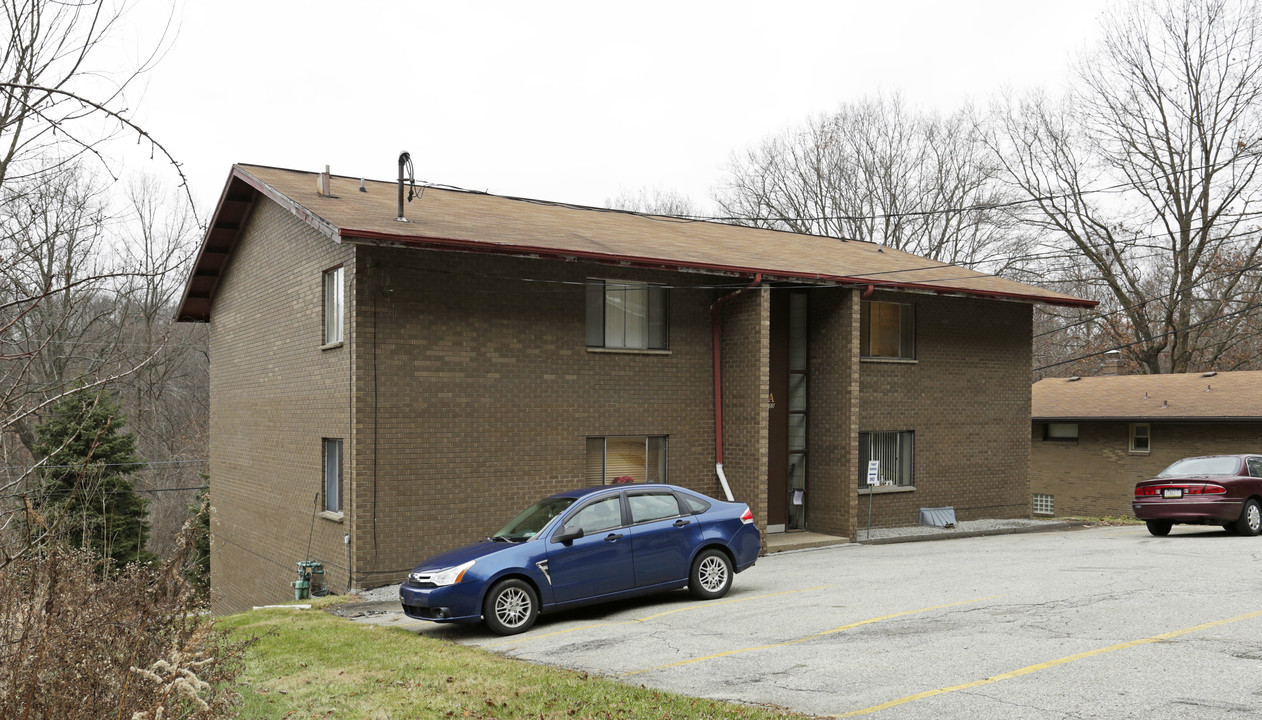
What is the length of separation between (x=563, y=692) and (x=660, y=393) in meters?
10.5

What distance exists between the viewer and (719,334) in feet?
62.8

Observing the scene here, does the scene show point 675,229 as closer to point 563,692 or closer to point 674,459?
point 674,459

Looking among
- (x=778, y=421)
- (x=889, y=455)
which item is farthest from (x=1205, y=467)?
(x=778, y=421)

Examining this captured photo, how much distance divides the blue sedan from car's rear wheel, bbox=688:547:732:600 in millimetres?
13

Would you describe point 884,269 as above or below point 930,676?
above

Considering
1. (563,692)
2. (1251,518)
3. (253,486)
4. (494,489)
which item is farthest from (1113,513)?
(563,692)

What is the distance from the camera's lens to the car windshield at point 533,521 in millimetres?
12148

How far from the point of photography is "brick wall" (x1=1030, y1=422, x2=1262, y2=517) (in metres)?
28.3

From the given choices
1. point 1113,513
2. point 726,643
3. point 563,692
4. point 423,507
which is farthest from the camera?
point 1113,513

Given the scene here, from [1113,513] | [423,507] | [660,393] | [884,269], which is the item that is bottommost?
[1113,513]

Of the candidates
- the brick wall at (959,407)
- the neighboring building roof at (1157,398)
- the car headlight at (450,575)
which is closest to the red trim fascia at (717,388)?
the brick wall at (959,407)

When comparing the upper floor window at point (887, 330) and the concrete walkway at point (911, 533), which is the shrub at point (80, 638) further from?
the upper floor window at point (887, 330)

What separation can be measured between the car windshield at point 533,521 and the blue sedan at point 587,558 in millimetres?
21

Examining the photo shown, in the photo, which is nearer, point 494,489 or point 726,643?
point 726,643
